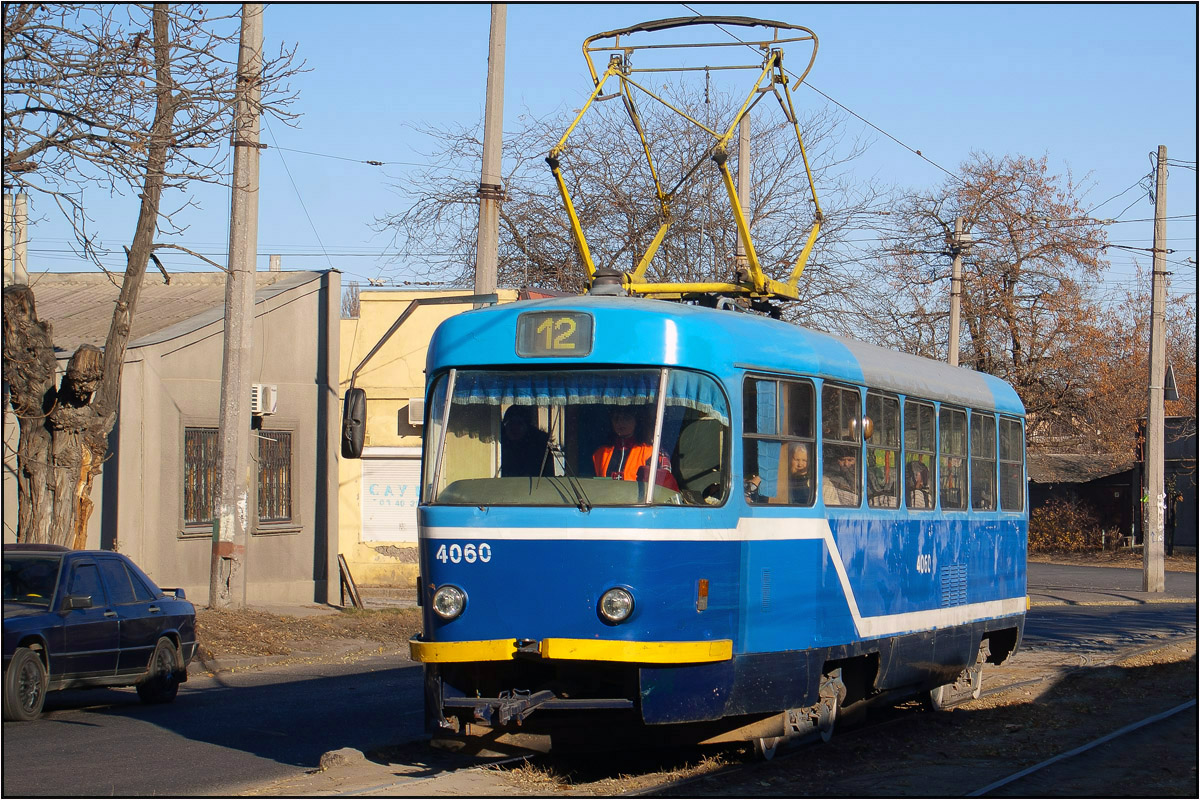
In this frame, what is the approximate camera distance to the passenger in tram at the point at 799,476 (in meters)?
9.03

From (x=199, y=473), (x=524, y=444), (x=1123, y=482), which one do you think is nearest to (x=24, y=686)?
(x=524, y=444)

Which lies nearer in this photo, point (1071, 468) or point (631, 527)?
point (631, 527)

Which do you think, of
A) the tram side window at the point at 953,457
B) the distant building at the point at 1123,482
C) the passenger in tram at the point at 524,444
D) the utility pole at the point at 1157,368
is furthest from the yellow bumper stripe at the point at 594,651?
the distant building at the point at 1123,482

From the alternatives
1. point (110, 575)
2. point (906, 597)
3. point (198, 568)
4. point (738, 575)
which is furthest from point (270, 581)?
point (738, 575)

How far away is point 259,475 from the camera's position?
2252 cm

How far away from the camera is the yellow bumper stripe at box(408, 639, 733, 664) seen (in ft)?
25.9

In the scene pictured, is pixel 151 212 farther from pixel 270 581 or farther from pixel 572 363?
pixel 572 363

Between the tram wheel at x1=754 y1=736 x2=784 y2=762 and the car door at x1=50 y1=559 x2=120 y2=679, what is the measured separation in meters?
6.10

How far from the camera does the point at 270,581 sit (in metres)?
22.6

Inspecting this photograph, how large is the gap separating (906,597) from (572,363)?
12.5 feet

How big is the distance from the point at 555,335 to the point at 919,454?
4.00 metres

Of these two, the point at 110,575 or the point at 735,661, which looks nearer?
the point at 735,661

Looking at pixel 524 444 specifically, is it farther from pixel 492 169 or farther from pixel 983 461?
pixel 492 169

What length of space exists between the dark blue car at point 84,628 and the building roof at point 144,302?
767cm
